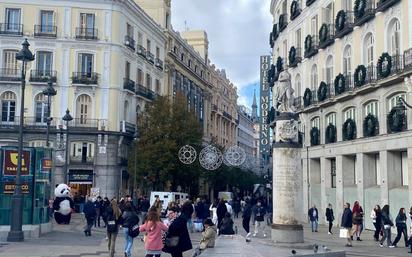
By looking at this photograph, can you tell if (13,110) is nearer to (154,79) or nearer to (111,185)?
A: (111,185)

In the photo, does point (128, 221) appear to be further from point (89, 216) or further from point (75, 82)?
point (75, 82)

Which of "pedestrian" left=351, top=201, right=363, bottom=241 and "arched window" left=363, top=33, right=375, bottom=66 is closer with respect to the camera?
"pedestrian" left=351, top=201, right=363, bottom=241

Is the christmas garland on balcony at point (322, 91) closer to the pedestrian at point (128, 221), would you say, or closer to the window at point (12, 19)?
the pedestrian at point (128, 221)

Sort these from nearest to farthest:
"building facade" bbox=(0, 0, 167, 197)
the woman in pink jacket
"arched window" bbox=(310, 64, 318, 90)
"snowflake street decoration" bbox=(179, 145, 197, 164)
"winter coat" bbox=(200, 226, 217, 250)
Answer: the woman in pink jacket, "winter coat" bbox=(200, 226, 217, 250), "arched window" bbox=(310, 64, 318, 90), "snowflake street decoration" bbox=(179, 145, 197, 164), "building facade" bbox=(0, 0, 167, 197)

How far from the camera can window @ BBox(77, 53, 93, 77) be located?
163ft

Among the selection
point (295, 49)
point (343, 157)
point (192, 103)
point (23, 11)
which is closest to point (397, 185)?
point (343, 157)

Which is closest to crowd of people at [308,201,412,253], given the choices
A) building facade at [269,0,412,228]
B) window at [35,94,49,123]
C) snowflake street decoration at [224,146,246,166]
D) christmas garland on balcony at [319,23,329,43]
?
building facade at [269,0,412,228]

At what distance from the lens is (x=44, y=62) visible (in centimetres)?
4906

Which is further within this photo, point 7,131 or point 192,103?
point 192,103

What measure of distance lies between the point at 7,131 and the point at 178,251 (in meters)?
37.3

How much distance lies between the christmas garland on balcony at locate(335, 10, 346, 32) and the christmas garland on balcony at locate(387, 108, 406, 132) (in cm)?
820

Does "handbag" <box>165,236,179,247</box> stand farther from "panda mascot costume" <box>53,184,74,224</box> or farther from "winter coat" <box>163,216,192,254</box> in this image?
"panda mascot costume" <box>53,184,74,224</box>

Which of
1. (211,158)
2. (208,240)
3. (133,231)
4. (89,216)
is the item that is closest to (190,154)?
(211,158)

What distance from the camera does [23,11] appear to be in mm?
49000
